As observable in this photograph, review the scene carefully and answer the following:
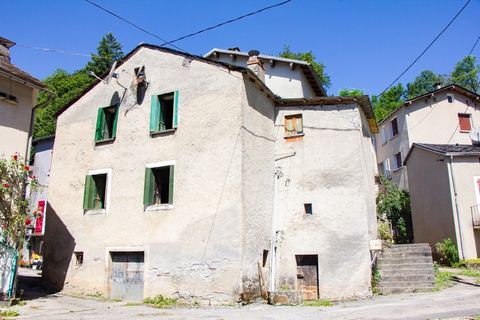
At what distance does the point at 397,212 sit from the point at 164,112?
57.5 ft

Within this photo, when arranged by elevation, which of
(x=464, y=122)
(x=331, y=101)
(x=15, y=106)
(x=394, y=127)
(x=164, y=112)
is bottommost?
(x=15, y=106)

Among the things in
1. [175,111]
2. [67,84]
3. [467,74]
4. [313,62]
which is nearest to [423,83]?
[467,74]

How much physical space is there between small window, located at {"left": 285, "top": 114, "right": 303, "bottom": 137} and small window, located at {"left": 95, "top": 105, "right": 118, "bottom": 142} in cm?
642

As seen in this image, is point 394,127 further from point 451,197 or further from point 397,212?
point 451,197

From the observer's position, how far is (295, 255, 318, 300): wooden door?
1360 cm

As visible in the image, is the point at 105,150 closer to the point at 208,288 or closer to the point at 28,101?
the point at 28,101

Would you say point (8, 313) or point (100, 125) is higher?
point (100, 125)

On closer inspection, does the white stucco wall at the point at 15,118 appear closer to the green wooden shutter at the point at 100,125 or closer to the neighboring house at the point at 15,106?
the neighboring house at the point at 15,106

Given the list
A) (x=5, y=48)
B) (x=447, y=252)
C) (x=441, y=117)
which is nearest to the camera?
(x=5, y=48)

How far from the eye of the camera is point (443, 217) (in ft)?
66.4

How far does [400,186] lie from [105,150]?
21.5 metres

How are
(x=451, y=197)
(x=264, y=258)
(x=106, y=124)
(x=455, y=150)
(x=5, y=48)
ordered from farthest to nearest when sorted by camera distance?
(x=455, y=150)
(x=451, y=197)
(x=106, y=124)
(x=264, y=258)
(x=5, y=48)

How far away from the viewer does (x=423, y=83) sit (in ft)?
166

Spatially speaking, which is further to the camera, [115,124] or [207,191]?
[115,124]
